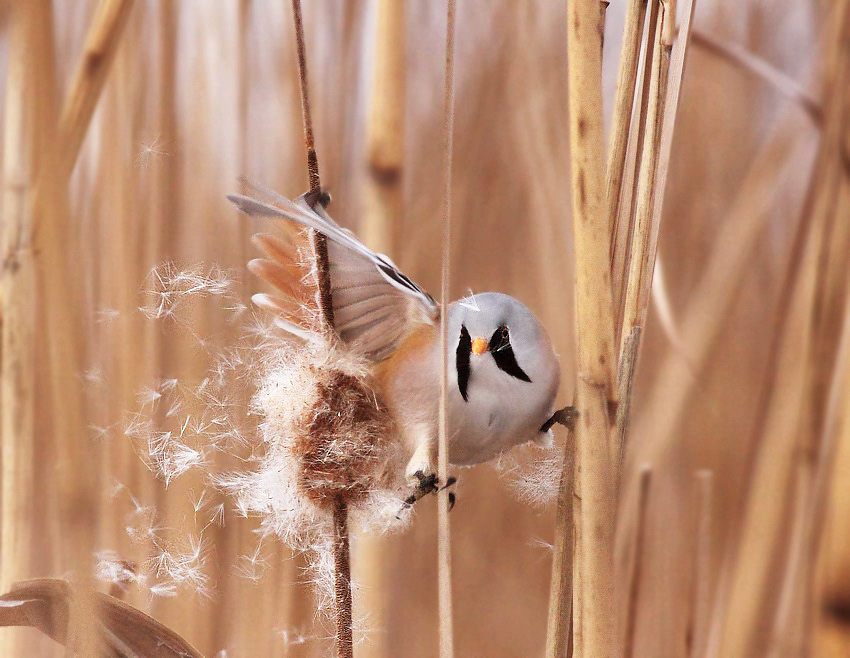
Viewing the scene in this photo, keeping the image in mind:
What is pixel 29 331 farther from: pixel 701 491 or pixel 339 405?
pixel 701 491

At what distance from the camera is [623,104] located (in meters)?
0.53

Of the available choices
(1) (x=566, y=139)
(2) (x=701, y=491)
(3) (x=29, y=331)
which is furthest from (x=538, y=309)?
(3) (x=29, y=331)

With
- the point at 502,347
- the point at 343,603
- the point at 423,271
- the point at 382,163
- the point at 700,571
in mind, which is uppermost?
the point at 423,271

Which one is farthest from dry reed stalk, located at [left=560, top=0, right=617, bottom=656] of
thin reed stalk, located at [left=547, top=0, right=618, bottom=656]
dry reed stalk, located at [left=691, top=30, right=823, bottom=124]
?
dry reed stalk, located at [left=691, top=30, right=823, bottom=124]

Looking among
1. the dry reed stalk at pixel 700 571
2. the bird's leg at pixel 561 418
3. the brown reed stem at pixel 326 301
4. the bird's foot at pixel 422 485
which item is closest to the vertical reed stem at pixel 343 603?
the brown reed stem at pixel 326 301

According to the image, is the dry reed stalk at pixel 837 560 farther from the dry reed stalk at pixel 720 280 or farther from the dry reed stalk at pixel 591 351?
the dry reed stalk at pixel 720 280

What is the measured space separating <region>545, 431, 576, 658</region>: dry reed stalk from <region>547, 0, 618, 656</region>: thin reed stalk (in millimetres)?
44

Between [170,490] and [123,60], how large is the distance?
484 mm

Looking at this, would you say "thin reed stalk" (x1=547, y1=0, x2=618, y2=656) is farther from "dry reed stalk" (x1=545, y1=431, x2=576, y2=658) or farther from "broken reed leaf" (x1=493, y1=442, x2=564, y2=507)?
"broken reed leaf" (x1=493, y1=442, x2=564, y2=507)

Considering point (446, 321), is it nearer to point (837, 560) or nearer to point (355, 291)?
point (355, 291)

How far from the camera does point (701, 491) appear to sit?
2.89 feet

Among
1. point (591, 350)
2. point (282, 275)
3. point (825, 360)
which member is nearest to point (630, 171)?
point (591, 350)

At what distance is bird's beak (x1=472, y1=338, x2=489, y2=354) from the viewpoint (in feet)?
2.10

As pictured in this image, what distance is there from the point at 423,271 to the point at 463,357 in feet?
1.61
